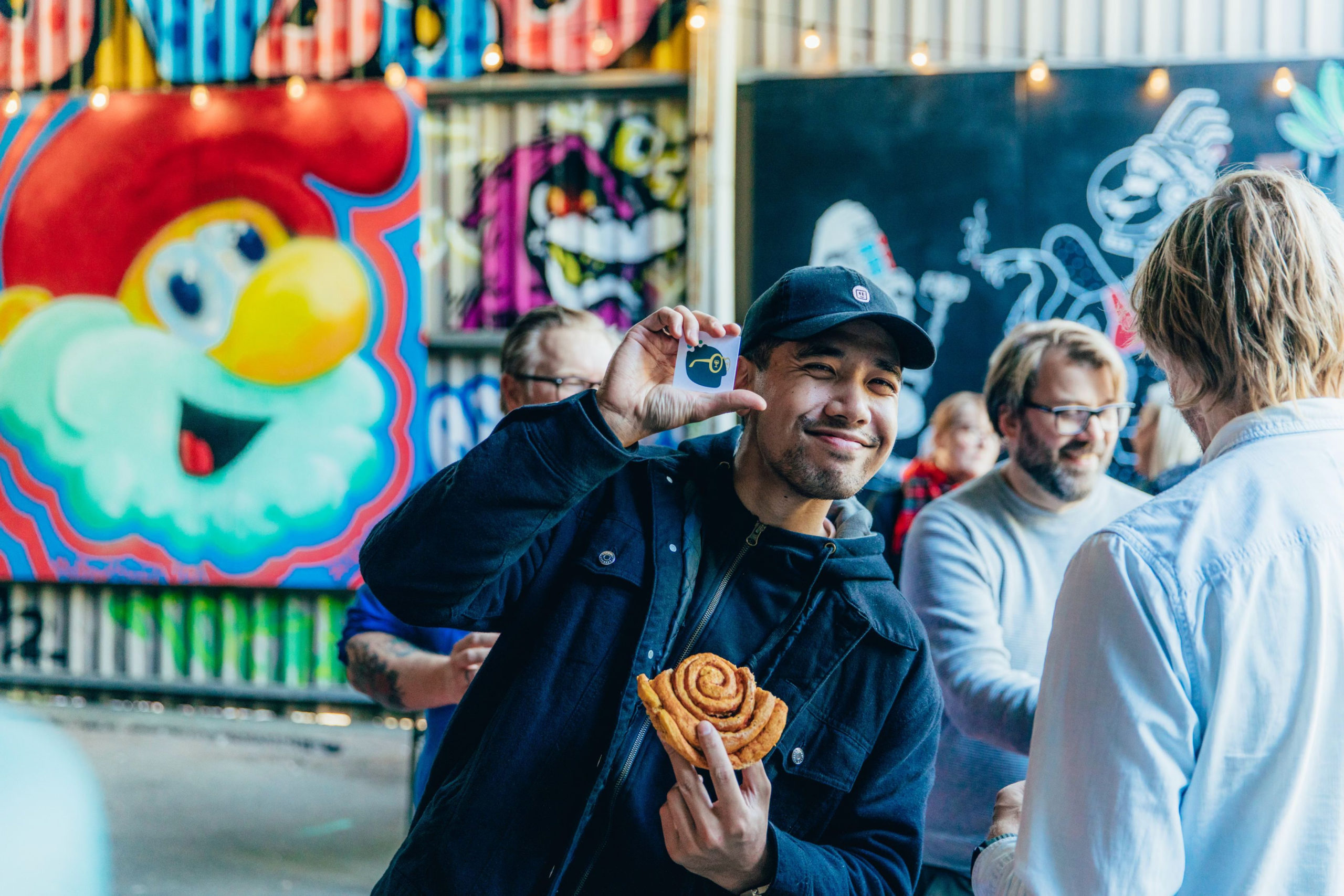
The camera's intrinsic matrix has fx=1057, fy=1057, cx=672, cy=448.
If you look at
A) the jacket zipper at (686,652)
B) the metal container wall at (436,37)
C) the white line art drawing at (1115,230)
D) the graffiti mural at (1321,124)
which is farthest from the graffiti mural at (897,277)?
the jacket zipper at (686,652)

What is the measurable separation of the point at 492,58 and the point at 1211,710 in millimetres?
6850

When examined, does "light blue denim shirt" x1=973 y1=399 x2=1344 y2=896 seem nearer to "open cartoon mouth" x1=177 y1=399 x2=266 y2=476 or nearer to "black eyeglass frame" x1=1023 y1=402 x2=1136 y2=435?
"black eyeglass frame" x1=1023 y1=402 x2=1136 y2=435

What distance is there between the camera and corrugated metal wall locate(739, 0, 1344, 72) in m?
6.39

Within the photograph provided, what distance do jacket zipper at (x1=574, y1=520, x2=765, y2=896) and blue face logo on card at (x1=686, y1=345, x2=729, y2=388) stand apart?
27 cm

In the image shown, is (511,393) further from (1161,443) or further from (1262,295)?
(1161,443)

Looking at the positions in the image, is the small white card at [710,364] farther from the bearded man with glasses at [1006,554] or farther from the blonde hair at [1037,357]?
the blonde hair at [1037,357]

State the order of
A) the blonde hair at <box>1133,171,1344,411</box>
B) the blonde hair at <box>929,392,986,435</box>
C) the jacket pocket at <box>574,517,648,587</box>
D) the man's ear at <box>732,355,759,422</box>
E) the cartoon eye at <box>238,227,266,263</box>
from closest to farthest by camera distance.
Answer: the blonde hair at <box>1133,171,1344,411</box>, the jacket pocket at <box>574,517,648,587</box>, the man's ear at <box>732,355,759,422</box>, the blonde hair at <box>929,392,986,435</box>, the cartoon eye at <box>238,227,266,263</box>

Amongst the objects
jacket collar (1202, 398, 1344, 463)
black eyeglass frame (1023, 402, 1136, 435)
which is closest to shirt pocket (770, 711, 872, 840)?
jacket collar (1202, 398, 1344, 463)

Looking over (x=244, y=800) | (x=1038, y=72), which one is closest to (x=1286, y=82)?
(x=1038, y=72)

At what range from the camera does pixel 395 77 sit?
7246 millimetres

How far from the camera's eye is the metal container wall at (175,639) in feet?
23.8

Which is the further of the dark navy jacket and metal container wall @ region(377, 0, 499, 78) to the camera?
metal container wall @ region(377, 0, 499, 78)

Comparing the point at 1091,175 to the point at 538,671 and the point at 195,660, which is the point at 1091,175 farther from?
the point at 195,660

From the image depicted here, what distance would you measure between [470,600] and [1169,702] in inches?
39.7
